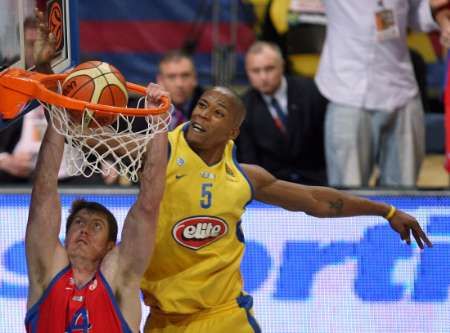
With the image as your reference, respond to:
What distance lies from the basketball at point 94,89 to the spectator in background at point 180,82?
2828mm

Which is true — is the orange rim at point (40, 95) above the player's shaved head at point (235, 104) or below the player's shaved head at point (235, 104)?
above

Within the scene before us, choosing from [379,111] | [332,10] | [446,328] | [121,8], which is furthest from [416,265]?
[121,8]

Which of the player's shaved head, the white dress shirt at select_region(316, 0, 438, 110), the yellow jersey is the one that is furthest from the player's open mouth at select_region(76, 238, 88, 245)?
the white dress shirt at select_region(316, 0, 438, 110)

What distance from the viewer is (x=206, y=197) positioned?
6.09 m

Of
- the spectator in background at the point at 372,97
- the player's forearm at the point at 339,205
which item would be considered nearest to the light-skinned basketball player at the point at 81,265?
the player's forearm at the point at 339,205

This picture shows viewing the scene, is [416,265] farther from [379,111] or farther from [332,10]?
[332,10]

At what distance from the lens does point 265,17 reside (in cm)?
994

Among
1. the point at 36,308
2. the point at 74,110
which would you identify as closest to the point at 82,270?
the point at 36,308

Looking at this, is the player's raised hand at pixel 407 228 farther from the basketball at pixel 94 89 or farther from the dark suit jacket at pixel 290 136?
the dark suit jacket at pixel 290 136

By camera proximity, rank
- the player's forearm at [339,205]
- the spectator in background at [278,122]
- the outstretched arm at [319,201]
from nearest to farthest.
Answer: the outstretched arm at [319,201] → the player's forearm at [339,205] → the spectator in background at [278,122]

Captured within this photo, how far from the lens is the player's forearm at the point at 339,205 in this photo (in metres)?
6.43

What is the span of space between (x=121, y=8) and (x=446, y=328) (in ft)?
15.7

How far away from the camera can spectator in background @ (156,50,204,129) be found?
8.70 metres

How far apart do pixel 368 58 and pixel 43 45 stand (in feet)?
9.09
